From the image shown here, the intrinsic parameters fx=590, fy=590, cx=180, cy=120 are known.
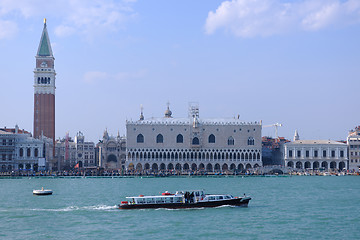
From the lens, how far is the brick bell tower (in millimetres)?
111188

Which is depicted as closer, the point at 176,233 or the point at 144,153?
the point at 176,233

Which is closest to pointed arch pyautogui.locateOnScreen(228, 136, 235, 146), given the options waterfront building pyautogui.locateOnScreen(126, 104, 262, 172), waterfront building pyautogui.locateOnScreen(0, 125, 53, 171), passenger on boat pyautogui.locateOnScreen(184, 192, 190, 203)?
waterfront building pyautogui.locateOnScreen(126, 104, 262, 172)

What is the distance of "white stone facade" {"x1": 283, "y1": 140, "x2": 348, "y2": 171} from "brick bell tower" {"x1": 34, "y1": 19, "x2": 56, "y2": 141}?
4464 centimetres

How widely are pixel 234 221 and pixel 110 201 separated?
50.2 feet

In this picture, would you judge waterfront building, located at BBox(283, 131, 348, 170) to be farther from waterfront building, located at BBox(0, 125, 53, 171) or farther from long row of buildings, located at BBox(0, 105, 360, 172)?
waterfront building, located at BBox(0, 125, 53, 171)

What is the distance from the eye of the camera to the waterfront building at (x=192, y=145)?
108m

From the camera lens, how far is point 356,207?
148ft

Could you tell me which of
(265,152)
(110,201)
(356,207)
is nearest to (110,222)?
(110,201)

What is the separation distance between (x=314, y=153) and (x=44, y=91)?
52234 millimetres

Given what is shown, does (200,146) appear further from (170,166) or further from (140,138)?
(140,138)

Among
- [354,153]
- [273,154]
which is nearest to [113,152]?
[273,154]

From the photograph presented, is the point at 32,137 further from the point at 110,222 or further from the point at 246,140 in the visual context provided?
the point at 110,222

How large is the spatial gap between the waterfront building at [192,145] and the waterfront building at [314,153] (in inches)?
229

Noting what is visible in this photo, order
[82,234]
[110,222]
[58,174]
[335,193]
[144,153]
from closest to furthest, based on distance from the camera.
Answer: [82,234] → [110,222] → [335,193] → [58,174] → [144,153]
